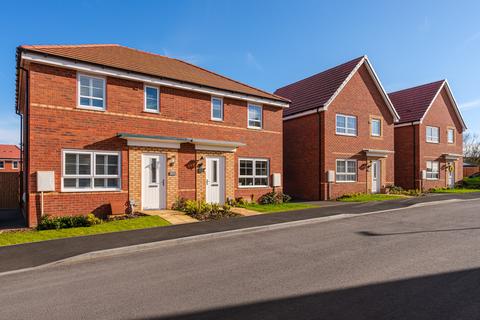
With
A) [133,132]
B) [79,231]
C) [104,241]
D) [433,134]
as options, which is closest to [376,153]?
[433,134]

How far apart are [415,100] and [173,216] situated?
79.1 feet

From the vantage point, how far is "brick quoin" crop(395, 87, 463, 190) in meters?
24.0

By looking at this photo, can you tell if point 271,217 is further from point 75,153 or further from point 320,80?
point 320,80

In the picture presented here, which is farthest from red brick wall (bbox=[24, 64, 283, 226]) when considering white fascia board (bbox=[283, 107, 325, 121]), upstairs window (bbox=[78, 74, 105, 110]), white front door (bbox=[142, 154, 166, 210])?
white fascia board (bbox=[283, 107, 325, 121])

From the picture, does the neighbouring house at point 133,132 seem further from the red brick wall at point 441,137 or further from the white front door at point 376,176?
the red brick wall at point 441,137

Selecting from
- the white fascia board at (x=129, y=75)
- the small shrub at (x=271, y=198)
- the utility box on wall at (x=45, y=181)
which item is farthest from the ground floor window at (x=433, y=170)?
the utility box on wall at (x=45, y=181)

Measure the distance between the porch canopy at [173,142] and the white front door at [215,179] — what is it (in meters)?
0.61

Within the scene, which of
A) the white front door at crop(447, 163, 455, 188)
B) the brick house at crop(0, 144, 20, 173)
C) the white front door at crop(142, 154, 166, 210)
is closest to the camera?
the white front door at crop(142, 154, 166, 210)

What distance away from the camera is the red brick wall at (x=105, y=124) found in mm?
10501

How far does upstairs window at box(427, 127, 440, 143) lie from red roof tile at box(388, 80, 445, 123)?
1.74 metres

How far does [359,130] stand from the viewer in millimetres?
20031

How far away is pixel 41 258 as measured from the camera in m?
6.64

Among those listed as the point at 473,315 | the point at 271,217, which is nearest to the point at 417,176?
the point at 271,217

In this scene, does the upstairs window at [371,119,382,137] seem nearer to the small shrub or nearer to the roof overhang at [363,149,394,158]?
the roof overhang at [363,149,394,158]
